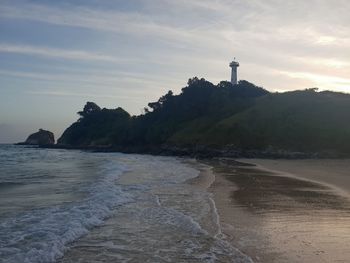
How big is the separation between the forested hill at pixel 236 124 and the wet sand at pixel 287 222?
4303cm

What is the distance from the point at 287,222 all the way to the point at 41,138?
163 m

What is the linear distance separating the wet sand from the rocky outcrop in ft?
487

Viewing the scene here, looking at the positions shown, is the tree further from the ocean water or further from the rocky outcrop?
the ocean water

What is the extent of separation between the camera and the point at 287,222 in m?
12.9

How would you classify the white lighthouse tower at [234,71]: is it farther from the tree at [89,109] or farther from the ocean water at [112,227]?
the ocean water at [112,227]

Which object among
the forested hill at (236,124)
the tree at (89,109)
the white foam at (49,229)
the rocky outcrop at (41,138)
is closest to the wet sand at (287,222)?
the white foam at (49,229)

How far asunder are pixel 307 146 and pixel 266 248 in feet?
195

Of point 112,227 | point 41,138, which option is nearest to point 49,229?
point 112,227

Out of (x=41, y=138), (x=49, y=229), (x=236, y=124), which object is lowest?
(x=49, y=229)

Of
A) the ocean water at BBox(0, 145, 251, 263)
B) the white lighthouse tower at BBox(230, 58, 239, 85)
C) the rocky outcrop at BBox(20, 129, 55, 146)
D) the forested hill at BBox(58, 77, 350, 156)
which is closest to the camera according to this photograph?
the ocean water at BBox(0, 145, 251, 263)

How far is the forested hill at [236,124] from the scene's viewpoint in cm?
6894

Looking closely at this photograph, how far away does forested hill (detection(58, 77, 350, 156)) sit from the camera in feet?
226

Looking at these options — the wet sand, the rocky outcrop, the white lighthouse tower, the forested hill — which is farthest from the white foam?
the rocky outcrop

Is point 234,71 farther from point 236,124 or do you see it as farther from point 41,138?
point 41,138
